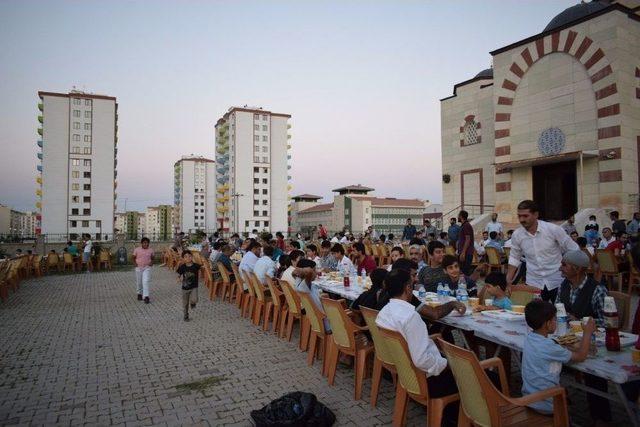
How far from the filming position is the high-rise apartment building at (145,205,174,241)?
153875 millimetres

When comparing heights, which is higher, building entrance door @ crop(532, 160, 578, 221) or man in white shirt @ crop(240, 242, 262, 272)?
building entrance door @ crop(532, 160, 578, 221)

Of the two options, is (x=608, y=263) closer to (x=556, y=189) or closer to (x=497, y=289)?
(x=497, y=289)

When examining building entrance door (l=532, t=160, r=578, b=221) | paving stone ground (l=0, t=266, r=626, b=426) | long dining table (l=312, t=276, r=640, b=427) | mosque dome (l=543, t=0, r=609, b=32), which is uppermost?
mosque dome (l=543, t=0, r=609, b=32)

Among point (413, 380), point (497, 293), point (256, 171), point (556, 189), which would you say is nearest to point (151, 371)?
point (413, 380)

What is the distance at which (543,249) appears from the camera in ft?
15.8

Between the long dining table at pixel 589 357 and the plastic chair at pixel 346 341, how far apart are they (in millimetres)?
915

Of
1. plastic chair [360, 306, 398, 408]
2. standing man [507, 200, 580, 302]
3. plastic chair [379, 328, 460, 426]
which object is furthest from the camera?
standing man [507, 200, 580, 302]

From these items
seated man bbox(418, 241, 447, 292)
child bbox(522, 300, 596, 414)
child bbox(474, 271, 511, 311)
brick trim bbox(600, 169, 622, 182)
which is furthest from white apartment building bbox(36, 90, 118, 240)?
child bbox(522, 300, 596, 414)

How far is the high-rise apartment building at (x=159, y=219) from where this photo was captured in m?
154

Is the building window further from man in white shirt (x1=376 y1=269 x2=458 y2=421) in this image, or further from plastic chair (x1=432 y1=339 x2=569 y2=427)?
plastic chair (x1=432 y1=339 x2=569 y2=427)

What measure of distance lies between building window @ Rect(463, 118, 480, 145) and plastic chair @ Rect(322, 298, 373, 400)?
64.8 feet

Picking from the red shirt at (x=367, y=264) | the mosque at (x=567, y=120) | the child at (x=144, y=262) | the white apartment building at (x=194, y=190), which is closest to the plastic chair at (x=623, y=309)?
the red shirt at (x=367, y=264)

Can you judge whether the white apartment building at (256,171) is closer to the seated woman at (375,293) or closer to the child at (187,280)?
the child at (187,280)

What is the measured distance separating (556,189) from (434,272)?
47.3 ft
